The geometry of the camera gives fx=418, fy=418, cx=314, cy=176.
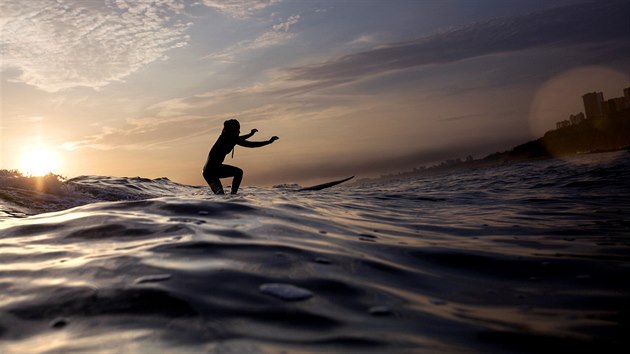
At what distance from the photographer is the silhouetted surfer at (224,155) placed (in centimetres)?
1329

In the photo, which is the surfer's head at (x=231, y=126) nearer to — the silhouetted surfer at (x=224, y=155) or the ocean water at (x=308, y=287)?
the silhouetted surfer at (x=224, y=155)

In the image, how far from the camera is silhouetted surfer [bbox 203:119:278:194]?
1329cm

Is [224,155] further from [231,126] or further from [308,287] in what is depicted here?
[308,287]

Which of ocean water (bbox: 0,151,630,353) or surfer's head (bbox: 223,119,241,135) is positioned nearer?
ocean water (bbox: 0,151,630,353)

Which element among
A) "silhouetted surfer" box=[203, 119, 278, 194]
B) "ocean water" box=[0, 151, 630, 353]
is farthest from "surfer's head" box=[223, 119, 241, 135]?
"ocean water" box=[0, 151, 630, 353]

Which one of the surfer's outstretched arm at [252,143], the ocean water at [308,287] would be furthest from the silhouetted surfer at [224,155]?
the ocean water at [308,287]

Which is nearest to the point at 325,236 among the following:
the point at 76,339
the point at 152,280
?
the point at 152,280

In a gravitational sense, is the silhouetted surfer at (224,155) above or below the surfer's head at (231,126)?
below

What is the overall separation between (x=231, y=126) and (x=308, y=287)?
36.2 ft

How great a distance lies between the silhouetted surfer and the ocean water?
7650 millimetres

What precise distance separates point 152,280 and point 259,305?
921 millimetres

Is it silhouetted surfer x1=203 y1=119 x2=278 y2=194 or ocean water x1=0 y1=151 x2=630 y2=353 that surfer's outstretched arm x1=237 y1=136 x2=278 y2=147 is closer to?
silhouetted surfer x1=203 y1=119 x2=278 y2=194

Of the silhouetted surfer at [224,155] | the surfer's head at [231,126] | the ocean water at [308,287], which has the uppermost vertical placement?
the surfer's head at [231,126]

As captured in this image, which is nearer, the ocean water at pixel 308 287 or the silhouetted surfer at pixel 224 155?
the ocean water at pixel 308 287
